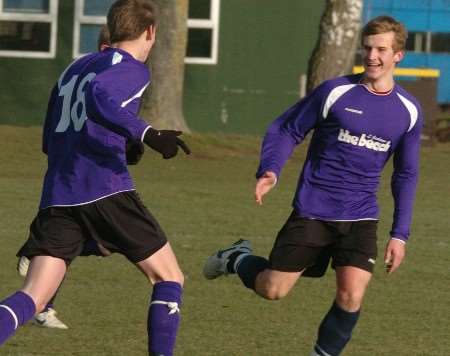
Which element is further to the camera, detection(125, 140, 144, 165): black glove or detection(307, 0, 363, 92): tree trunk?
detection(307, 0, 363, 92): tree trunk

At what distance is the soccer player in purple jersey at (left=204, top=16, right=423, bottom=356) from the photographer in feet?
23.8

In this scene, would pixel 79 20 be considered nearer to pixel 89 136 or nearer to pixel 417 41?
pixel 417 41

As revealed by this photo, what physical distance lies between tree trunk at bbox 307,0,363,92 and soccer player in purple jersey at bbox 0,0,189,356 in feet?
52.8

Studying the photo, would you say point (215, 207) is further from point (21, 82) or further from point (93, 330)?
point (21, 82)

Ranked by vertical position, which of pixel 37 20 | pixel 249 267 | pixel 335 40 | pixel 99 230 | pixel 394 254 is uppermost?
pixel 99 230

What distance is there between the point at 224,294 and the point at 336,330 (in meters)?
2.68

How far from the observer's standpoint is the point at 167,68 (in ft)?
72.0

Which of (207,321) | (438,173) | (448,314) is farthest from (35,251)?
(438,173)

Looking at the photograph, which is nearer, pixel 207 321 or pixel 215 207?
pixel 207 321

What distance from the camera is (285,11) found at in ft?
87.7

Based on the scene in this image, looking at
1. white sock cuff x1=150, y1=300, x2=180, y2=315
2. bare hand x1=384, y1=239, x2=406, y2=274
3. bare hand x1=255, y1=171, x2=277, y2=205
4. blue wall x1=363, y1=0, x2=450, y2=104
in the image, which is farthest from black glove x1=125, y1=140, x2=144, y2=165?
blue wall x1=363, y1=0, x2=450, y2=104

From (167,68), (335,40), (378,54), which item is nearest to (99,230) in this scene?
(378,54)

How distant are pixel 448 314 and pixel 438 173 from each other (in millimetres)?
10919

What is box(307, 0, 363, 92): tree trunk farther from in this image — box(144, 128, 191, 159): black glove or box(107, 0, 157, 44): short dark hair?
box(144, 128, 191, 159): black glove
